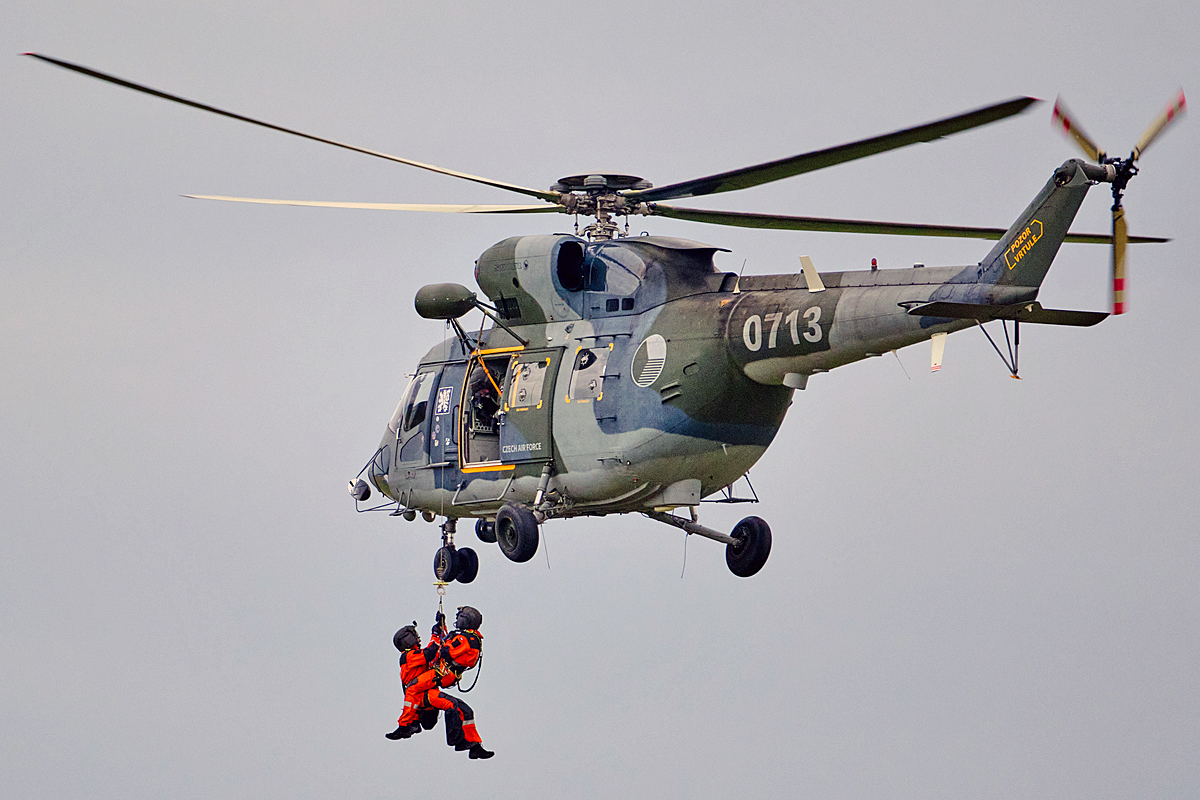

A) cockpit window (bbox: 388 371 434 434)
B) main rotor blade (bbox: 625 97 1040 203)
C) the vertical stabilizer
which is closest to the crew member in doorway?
cockpit window (bbox: 388 371 434 434)

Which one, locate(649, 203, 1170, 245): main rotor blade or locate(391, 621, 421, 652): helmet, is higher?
locate(649, 203, 1170, 245): main rotor blade

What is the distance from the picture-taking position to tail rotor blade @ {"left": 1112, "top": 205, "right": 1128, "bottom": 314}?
17688mm

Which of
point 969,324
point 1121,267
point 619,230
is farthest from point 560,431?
point 1121,267

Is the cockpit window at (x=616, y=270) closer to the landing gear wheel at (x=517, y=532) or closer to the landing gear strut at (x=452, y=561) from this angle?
the landing gear wheel at (x=517, y=532)

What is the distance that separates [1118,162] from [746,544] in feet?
22.2

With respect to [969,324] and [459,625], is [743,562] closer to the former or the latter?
[459,625]

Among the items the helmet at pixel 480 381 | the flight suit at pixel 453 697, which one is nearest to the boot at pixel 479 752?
the flight suit at pixel 453 697

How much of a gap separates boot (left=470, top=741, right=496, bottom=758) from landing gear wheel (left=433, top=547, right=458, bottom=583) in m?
2.41

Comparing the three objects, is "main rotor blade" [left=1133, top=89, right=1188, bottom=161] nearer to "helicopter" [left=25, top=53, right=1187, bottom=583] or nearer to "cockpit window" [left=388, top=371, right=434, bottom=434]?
"helicopter" [left=25, top=53, right=1187, bottom=583]

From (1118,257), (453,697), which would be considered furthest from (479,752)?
(1118,257)

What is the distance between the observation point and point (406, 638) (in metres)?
22.8

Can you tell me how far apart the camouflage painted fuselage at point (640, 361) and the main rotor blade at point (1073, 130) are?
109 centimetres

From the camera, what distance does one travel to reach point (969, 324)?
18453 mm

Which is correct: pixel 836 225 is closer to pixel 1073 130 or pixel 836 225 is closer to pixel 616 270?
pixel 616 270
